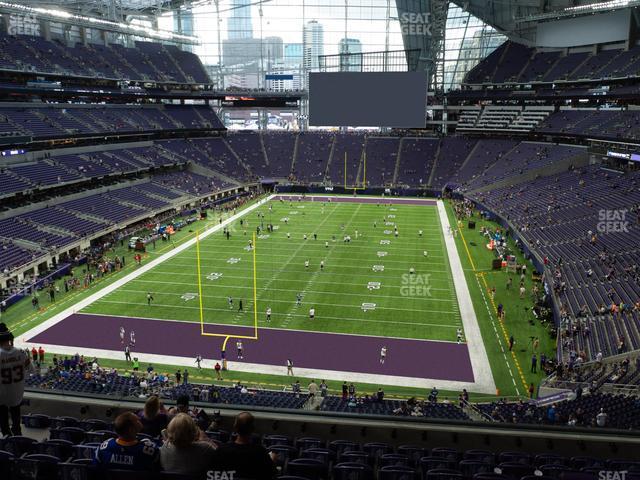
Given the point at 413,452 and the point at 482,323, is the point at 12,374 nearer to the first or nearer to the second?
the point at 413,452

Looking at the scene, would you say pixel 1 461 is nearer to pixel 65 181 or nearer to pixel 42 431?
pixel 42 431

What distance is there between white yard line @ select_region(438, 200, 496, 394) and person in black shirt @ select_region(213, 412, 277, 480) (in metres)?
16.4

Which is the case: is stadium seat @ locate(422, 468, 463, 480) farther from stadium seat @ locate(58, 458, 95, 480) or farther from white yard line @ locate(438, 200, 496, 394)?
white yard line @ locate(438, 200, 496, 394)

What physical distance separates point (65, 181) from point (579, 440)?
43.1m

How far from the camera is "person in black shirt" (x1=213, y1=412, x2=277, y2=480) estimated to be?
4.12 meters

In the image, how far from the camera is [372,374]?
20.5 meters

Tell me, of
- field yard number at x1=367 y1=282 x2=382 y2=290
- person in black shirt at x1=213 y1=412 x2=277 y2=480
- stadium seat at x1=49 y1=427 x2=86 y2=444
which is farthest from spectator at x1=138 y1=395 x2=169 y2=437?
field yard number at x1=367 y1=282 x2=382 y2=290

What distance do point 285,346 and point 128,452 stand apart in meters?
Result: 18.8

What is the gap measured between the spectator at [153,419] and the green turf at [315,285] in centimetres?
1874

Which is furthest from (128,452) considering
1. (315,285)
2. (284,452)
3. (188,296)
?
(315,285)

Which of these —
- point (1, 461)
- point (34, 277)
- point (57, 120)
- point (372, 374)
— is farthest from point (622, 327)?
point (57, 120)

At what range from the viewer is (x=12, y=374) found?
6203mm

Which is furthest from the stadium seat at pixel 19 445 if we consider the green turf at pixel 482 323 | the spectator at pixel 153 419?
the green turf at pixel 482 323

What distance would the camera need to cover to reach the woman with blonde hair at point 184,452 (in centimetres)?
421
